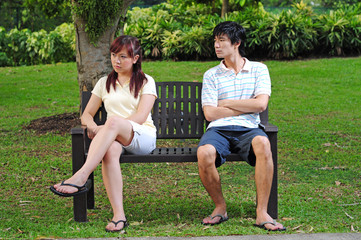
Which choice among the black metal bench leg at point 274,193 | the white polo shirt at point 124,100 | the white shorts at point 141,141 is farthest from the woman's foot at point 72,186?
the black metal bench leg at point 274,193

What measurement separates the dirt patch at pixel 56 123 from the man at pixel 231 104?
12.0ft

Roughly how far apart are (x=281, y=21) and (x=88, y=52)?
7888mm

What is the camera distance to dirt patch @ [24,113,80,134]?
24.8ft

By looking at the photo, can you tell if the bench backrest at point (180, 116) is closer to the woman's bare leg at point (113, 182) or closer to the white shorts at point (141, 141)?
the white shorts at point (141, 141)

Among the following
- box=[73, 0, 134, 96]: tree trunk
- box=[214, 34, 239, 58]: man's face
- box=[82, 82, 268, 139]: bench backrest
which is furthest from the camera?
box=[73, 0, 134, 96]: tree trunk

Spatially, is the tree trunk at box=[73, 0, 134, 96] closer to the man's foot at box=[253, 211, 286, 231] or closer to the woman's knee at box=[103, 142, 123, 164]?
the woman's knee at box=[103, 142, 123, 164]

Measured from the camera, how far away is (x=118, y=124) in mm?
3967

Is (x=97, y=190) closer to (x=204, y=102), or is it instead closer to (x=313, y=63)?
(x=204, y=102)

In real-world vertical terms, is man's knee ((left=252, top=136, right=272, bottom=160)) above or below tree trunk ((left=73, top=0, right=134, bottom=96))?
below

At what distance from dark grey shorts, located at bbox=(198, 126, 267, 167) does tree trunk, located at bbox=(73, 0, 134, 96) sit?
9.36 feet

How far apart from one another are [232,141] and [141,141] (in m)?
0.71

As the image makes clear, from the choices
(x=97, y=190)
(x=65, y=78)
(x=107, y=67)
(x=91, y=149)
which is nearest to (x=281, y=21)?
(x=65, y=78)

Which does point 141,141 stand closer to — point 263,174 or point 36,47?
point 263,174

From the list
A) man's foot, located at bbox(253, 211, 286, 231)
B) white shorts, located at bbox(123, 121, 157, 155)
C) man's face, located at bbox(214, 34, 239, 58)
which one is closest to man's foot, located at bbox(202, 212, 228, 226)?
man's foot, located at bbox(253, 211, 286, 231)
